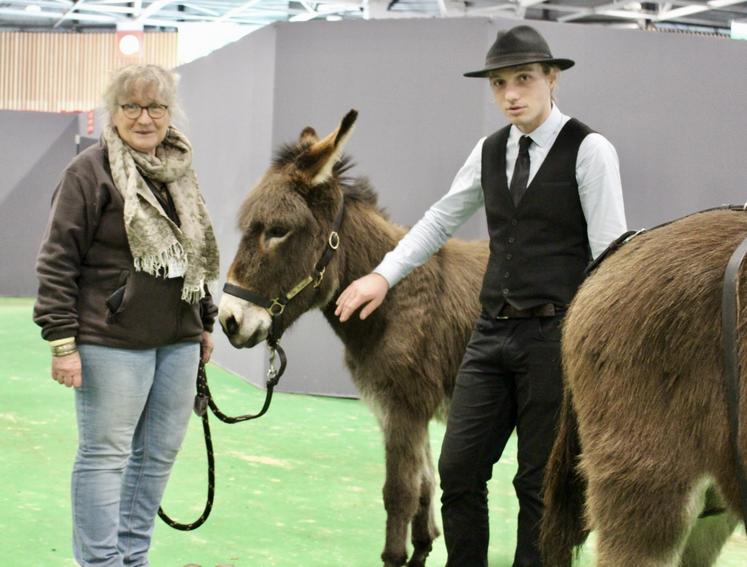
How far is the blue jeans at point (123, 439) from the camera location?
2656mm

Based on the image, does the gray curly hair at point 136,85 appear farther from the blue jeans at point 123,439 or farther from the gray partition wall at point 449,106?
the gray partition wall at point 449,106

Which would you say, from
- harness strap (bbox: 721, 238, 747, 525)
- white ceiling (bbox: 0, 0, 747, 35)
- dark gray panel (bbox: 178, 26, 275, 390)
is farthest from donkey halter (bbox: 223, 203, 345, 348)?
white ceiling (bbox: 0, 0, 747, 35)

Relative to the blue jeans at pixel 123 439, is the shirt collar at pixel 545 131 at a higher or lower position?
higher

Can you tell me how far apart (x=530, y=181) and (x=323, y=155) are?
937 millimetres

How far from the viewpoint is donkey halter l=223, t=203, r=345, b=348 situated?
3.23 m

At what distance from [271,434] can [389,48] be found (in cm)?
312

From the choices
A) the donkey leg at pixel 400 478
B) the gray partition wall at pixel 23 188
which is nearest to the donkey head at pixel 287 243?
the donkey leg at pixel 400 478

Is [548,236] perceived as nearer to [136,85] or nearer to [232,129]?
[136,85]

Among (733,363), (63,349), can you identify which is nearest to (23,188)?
(63,349)

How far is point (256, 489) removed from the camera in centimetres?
459

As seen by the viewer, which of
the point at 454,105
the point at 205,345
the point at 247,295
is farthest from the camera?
the point at 454,105

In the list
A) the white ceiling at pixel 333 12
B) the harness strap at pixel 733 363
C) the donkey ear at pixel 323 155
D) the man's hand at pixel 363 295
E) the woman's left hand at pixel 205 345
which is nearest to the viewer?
the harness strap at pixel 733 363

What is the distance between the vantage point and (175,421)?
2.90 meters

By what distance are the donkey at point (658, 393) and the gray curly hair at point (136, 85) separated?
1461 millimetres
